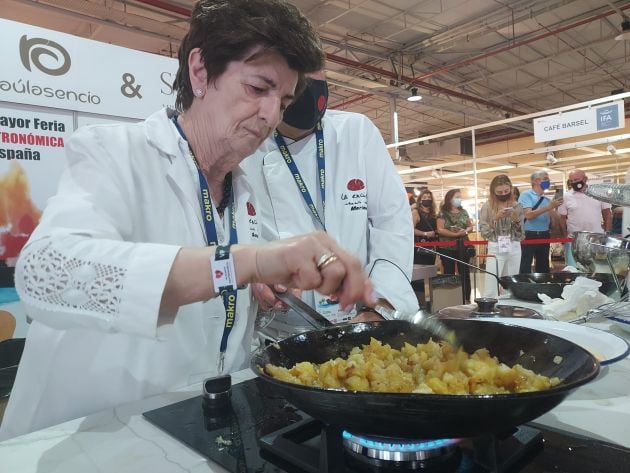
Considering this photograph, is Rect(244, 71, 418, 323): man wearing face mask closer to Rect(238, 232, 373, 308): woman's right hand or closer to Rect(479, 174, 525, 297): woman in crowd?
Rect(238, 232, 373, 308): woman's right hand

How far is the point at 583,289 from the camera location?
5.04ft

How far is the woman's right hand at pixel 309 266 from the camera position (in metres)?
0.75

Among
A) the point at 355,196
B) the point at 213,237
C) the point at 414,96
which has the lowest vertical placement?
the point at 213,237

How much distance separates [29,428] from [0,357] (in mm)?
1577

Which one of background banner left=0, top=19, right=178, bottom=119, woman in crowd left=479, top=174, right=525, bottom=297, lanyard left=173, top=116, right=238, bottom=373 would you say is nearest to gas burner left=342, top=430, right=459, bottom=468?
lanyard left=173, top=116, right=238, bottom=373

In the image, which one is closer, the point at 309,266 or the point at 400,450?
the point at 400,450

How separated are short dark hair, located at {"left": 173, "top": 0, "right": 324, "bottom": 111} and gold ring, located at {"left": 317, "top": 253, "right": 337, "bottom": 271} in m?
0.61

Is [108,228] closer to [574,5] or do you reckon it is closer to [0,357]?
[0,357]

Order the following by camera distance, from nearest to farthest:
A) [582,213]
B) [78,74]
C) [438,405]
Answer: [438,405]
[78,74]
[582,213]

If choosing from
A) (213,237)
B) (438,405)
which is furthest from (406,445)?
(213,237)

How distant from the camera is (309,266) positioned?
752 mm

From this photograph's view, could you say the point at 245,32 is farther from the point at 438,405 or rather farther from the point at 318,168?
the point at 438,405

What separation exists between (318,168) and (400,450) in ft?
4.27

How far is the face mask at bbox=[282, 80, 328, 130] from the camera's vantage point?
161 centimetres
